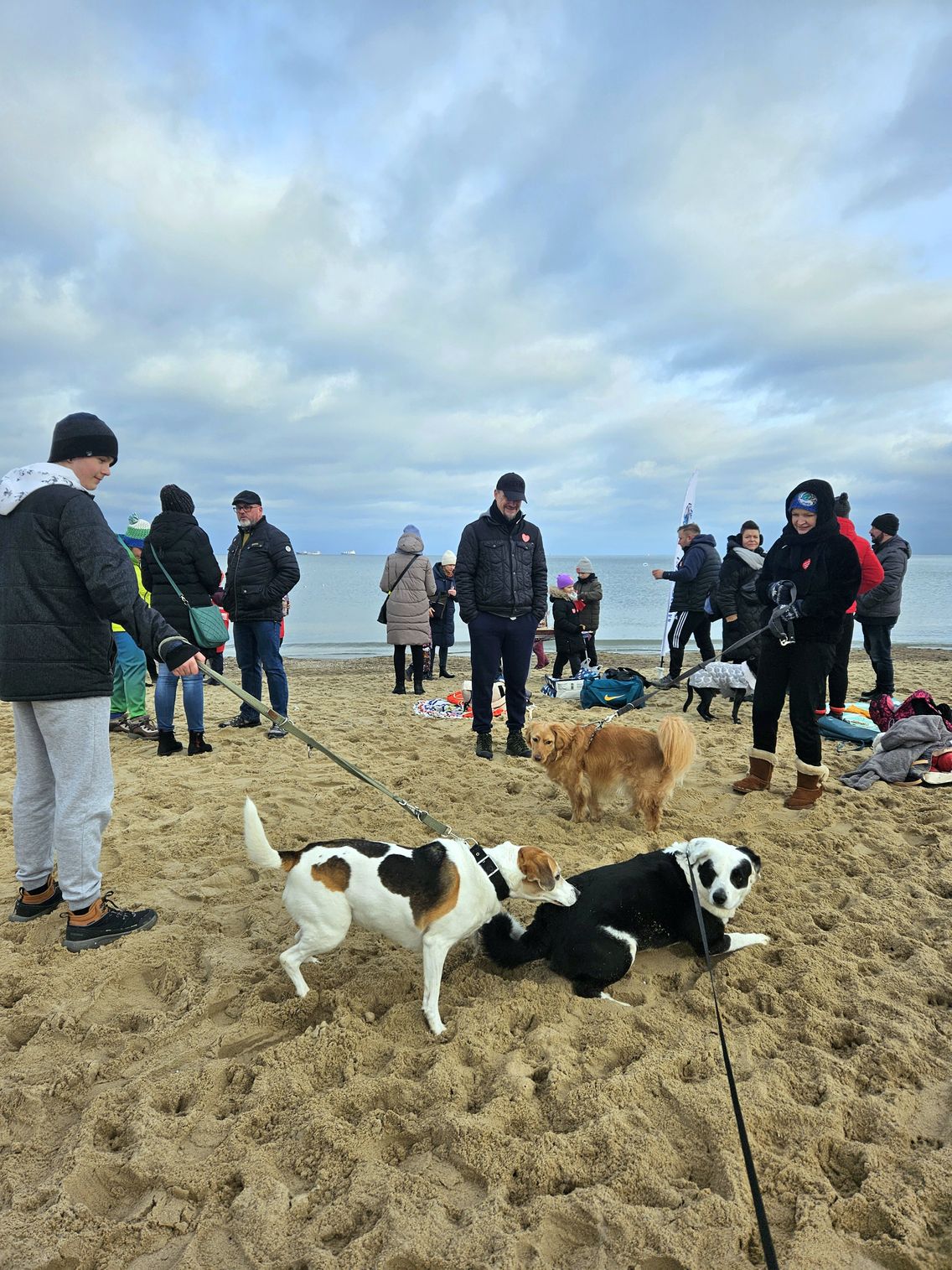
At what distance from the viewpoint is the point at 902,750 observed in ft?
17.4

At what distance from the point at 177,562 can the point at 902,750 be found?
6.43m

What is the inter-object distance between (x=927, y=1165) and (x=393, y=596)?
8.12 meters

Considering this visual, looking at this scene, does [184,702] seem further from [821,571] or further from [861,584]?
[861,584]

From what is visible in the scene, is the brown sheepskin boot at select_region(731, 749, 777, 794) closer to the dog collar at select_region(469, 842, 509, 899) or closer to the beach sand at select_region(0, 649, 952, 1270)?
the beach sand at select_region(0, 649, 952, 1270)

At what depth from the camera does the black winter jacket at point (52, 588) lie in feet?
9.30

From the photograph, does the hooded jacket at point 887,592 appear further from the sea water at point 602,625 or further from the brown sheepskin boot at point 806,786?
the sea water at point 602,625

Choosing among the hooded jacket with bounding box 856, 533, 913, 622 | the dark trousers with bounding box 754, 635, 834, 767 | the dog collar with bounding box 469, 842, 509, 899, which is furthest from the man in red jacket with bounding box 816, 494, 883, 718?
the dog collar with bounding box 469, 842, 509, 899

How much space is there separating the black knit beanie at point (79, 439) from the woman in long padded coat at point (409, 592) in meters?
6.17

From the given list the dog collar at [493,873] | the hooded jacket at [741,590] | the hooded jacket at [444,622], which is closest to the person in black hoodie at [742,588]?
the hooded jacket at [741,590]

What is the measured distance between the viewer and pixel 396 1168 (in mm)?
1907

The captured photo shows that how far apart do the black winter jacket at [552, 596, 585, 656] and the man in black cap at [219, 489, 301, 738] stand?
4480 millimetres

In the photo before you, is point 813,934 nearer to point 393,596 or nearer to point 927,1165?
point 927,1165

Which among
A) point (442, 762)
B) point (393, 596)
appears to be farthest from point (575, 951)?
point (393, 596)

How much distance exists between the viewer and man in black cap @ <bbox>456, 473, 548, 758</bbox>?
598 centimetres
